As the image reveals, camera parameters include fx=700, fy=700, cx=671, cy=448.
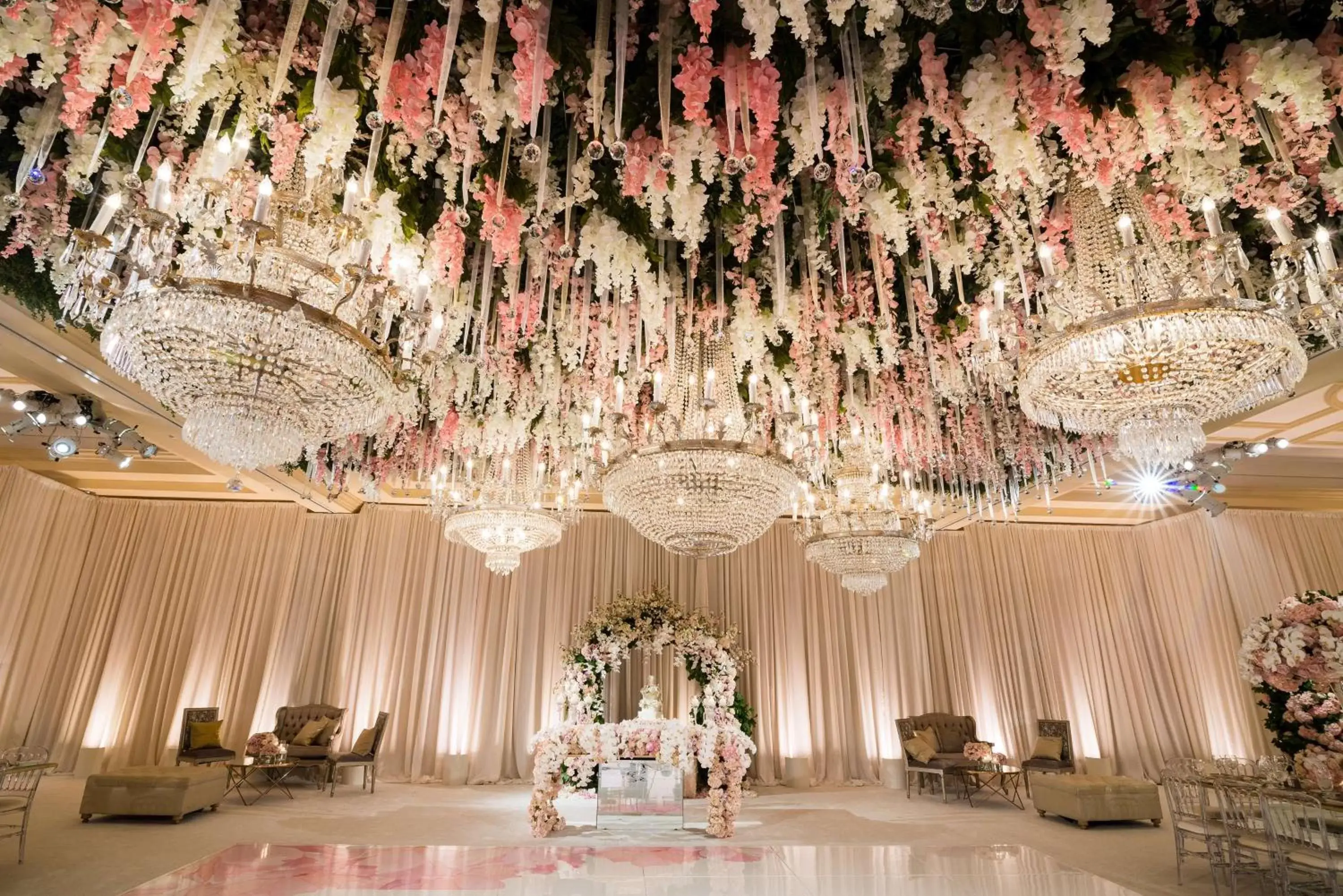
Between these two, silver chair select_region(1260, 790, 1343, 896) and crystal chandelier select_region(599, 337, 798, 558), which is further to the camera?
silver chair select_region(1260, 790, 1343, 896)

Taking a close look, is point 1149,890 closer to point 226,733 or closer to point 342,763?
point 342,763

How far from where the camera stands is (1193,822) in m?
→ 5.22

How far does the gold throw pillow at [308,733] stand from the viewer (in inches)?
332

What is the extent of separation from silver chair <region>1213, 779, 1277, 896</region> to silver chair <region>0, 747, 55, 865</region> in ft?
26.8

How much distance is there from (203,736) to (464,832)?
4.13m

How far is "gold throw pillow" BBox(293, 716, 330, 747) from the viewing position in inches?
332

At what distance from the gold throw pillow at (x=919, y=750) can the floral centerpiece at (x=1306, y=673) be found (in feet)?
15.4

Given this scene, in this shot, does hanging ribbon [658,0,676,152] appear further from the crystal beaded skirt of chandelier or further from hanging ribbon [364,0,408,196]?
the crystal beaded skirt of chandelier

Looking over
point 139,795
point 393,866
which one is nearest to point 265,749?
point 139,795

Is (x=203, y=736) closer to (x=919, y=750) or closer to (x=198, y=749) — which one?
(x=198, y=749)

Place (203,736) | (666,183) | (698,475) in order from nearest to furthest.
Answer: (666,183) → (698,475) → (203,736)

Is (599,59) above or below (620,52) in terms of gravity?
above

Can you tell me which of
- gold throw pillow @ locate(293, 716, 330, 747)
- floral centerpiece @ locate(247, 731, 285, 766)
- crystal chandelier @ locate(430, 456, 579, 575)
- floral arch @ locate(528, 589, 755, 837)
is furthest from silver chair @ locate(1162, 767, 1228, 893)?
gold throw pillow @ locate(293, 716, 330, 747)

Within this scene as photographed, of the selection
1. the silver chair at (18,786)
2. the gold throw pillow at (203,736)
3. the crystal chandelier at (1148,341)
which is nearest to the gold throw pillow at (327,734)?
the gold throw pillow at (203,736)
